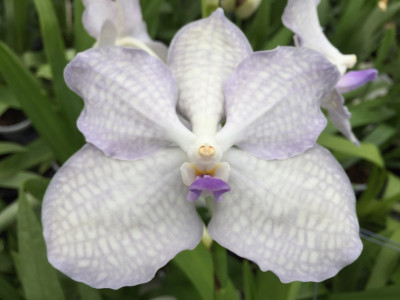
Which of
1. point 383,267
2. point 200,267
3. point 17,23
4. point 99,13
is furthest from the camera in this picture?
point 17,23

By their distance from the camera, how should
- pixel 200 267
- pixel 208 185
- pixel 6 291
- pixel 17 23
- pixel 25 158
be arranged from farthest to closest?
pixel 17 23, pixel 25 158, pixel 6 291, pixel 200 267, pixel 208 185

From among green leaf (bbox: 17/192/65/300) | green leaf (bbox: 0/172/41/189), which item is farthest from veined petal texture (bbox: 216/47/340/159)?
green leaf (bbox: 0/172/41/189)

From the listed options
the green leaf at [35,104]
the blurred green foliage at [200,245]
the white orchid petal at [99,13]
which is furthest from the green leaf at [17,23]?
the white orchid petal at [99,13]

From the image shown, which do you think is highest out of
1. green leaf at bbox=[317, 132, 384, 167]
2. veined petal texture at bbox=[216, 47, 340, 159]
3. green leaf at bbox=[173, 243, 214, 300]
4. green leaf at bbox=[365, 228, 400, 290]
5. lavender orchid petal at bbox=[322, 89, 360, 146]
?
veined petal texture at bbox=[216, 47, 340, 159]

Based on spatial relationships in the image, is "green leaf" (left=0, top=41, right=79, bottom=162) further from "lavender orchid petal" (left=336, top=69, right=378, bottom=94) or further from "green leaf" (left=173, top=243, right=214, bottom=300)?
"lavender orchid petal" (left=336, top=69, right=378, bottom=94)

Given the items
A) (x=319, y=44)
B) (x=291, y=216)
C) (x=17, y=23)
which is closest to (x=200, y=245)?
(x=291, y=216)

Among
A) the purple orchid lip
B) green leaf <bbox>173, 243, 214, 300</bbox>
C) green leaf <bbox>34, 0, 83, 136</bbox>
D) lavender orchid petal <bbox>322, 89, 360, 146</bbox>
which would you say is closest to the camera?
the purple orchid lip

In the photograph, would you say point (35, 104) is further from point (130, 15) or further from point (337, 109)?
point (337, 109)
